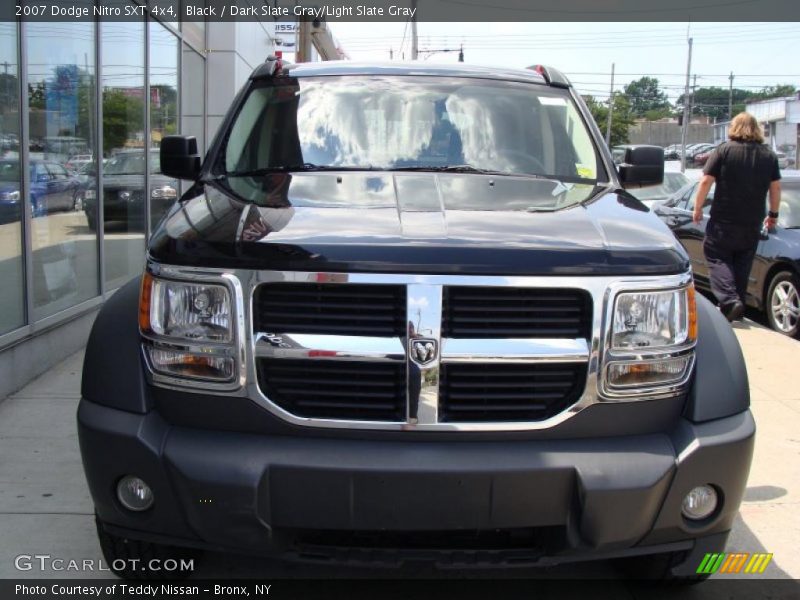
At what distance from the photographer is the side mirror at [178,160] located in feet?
13.2

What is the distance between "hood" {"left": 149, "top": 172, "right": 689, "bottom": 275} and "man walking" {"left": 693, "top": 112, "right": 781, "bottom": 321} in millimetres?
4647

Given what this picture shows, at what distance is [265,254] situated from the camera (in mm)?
2619

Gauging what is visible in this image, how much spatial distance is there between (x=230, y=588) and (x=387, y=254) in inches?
60.8

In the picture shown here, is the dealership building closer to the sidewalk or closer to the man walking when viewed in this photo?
the sidewalk

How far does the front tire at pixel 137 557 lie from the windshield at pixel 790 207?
727 cm

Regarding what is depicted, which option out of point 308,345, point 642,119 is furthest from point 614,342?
point 642,119

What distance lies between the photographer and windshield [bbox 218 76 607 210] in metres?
3.82

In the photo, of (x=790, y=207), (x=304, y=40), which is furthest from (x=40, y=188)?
(x=304, y=40)

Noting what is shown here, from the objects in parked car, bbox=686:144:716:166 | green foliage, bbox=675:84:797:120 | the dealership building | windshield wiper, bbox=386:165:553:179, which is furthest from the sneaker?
green foliage, bbox=675:84:797:120

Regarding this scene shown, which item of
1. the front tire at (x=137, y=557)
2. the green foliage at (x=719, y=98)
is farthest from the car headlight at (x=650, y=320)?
the green foliage at (x=719, y=98)

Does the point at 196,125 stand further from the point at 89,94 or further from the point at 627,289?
the point at 627,289

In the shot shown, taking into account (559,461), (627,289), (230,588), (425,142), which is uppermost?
(425,142)

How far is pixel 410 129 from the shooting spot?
3957 millimetres

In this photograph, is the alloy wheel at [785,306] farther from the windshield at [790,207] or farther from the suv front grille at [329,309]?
the suv front grille at [329,309]
